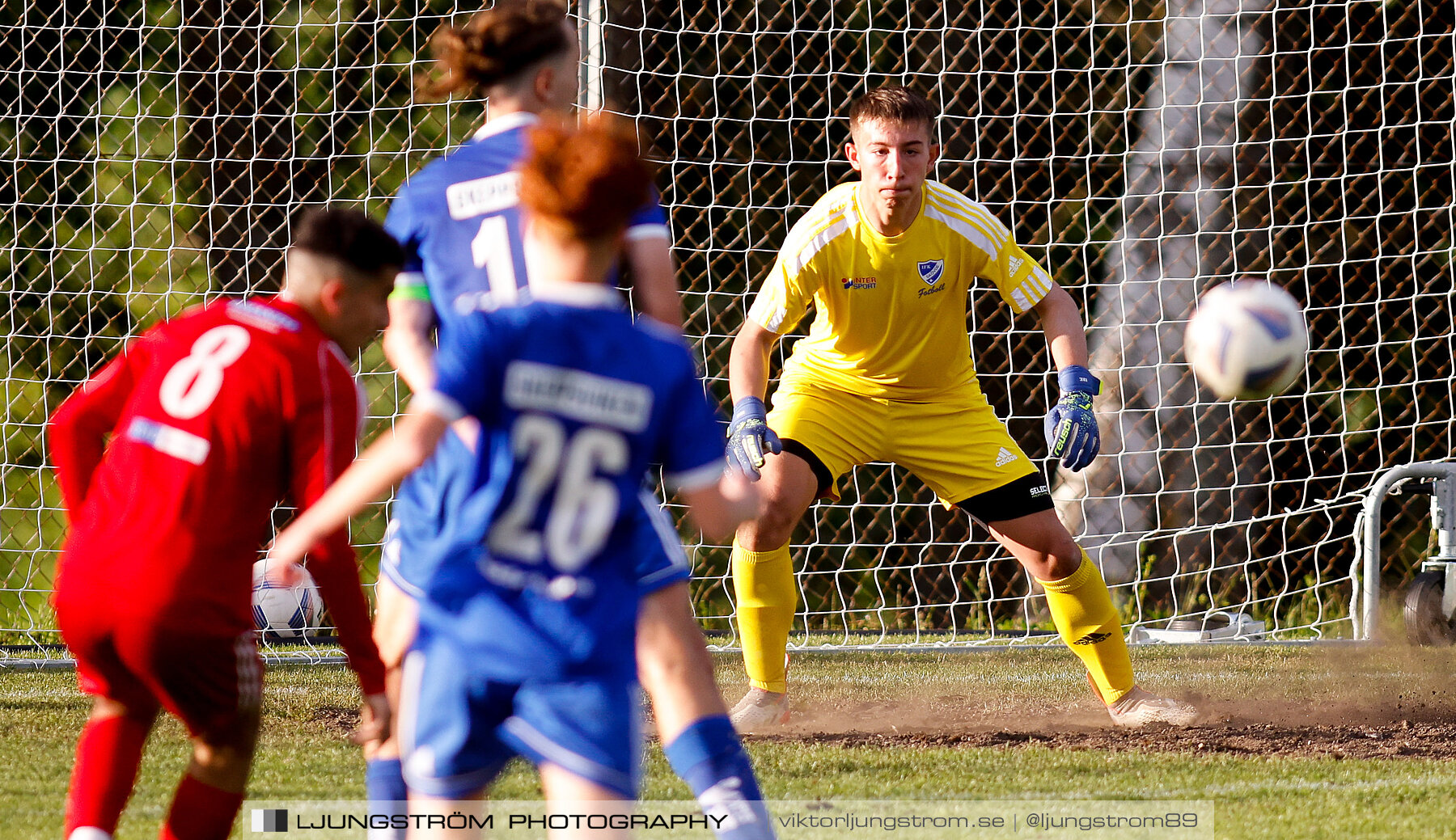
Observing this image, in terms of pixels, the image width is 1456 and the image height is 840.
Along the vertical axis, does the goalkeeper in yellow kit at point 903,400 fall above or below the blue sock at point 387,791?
above

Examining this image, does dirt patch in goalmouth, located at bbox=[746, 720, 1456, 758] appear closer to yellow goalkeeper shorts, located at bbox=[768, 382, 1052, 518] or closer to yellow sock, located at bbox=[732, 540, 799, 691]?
yellow sock, located at bbox=[732, 540, 799, 691]

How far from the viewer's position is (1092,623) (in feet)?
13.7

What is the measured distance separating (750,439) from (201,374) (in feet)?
5.49

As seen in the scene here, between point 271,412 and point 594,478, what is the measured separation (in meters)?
0.71

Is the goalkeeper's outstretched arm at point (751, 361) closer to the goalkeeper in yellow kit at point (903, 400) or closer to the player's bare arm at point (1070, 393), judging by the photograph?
the goalkeeper in yellow kit at point (903, 400)

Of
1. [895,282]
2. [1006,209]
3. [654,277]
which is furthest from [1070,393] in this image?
[1006,209]

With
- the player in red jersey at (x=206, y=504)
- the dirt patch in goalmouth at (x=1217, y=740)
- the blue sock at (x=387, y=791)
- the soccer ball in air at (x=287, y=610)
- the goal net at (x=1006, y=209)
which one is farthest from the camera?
the goal net at (x=1006, y=209)

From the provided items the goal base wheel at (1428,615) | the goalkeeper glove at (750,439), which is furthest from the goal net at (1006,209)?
the goalkeeper glove at (750,439)

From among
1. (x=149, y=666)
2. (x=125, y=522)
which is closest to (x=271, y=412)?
(x=125, y=522)

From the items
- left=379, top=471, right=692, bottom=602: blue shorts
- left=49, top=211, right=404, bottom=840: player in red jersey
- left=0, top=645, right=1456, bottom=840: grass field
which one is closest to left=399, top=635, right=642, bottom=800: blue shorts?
left=379, top=471, right=692, bottom=602: blue shorts

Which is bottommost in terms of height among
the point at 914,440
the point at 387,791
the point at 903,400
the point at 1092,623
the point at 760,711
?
the point at 760,711

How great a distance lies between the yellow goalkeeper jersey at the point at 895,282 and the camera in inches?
165

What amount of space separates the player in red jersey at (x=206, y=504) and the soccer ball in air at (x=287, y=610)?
3.67m

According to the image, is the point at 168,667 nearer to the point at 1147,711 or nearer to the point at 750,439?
the point at 750,439
